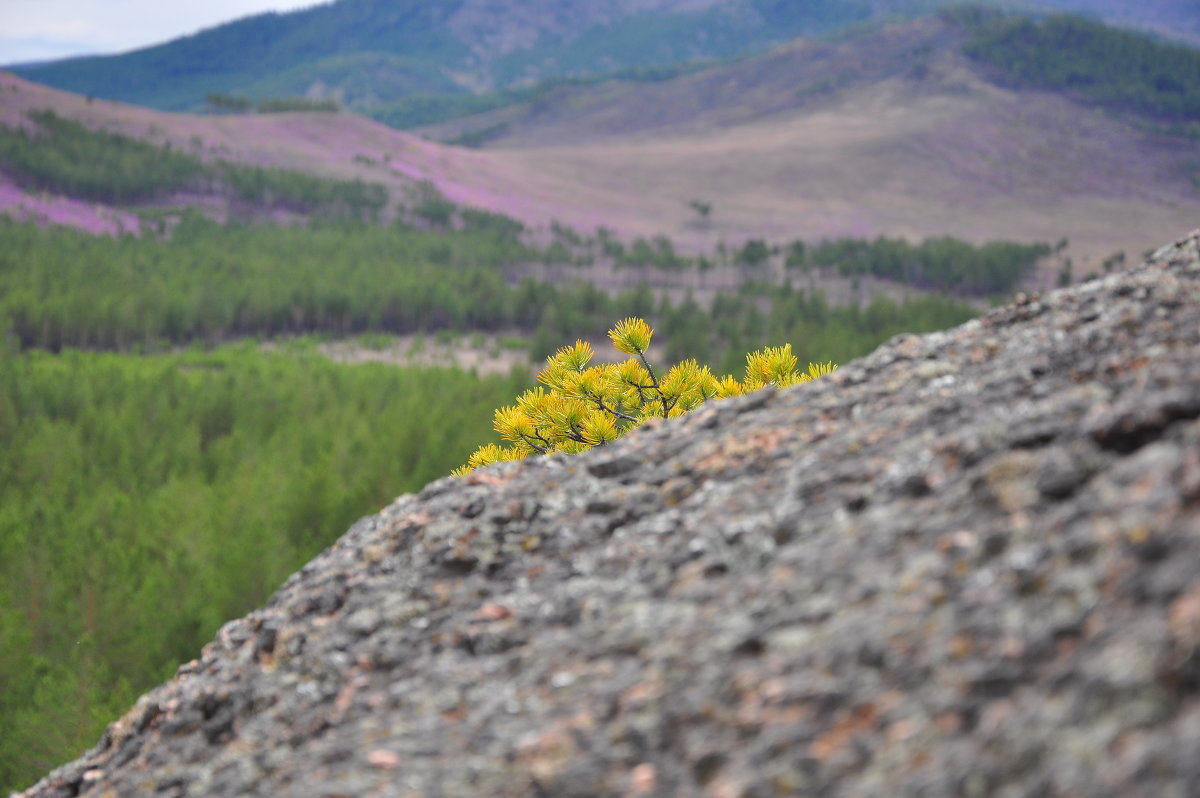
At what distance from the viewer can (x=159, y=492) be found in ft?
105

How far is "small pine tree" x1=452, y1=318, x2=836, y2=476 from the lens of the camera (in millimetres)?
6121

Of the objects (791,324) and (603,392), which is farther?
(791,324)

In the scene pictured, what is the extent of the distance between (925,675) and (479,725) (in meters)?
1.32

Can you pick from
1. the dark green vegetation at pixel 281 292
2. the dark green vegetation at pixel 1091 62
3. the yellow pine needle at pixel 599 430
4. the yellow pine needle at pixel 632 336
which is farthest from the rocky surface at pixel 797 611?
the dark green vegetation at pixel 1091 62

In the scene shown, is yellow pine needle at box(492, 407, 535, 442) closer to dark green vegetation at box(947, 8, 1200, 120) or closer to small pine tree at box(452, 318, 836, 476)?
small pine tree at box(452, 318, 836, 476)

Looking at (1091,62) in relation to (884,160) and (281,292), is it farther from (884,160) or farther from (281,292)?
(281,292)

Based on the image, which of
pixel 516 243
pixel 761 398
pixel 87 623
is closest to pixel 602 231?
pixel 516 243

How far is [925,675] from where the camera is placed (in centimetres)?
230

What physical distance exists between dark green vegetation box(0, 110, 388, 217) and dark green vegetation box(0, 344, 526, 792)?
38.9m

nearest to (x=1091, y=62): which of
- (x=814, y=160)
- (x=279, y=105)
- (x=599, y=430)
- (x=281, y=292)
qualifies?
(x=814, y=160)

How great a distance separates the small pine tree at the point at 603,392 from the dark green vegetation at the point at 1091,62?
552 feet

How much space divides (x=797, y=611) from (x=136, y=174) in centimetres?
10320

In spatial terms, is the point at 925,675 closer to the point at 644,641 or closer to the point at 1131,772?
the point at 1131,772

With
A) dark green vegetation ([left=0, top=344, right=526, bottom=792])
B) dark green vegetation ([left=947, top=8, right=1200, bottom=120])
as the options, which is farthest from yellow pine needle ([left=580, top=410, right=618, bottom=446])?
dark green vegetation ([left=947, top=8, right=1200, bottom=120])
